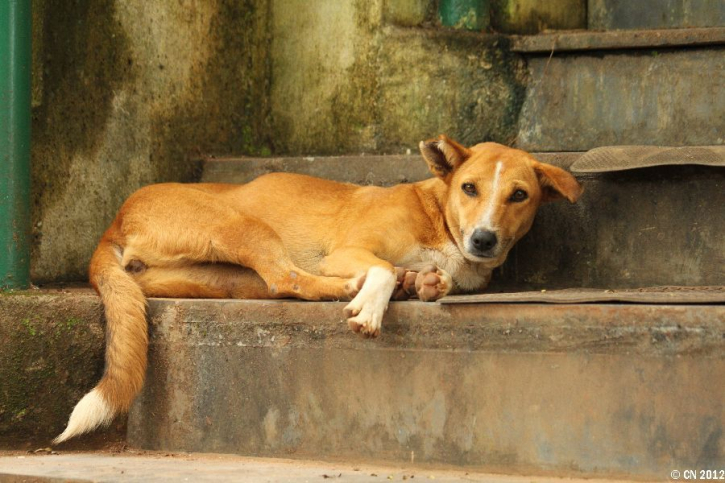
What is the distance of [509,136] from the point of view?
5.75 meters

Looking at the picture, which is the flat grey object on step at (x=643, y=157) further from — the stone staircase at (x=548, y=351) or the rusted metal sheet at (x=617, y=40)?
the rusted metal sheet at (x=617, y=40)

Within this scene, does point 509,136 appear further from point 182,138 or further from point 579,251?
point 182,138

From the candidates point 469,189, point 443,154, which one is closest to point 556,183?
point 469,189

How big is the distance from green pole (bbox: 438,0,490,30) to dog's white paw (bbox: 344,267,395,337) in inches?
93.6

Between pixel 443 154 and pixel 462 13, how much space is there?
1.35 meters

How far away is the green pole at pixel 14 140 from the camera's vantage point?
4.50 m

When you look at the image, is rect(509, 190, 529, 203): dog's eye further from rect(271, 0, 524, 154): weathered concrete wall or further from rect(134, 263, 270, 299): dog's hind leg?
rect(134, 263, 270, 299): dog's hind leg

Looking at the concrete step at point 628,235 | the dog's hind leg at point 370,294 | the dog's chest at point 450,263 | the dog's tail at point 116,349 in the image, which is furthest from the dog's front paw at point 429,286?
the dog's tail at point 116,349

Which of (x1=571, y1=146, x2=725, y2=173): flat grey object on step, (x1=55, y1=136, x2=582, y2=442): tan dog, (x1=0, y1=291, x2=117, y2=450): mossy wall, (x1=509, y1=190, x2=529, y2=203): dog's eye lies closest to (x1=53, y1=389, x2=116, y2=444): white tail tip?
(x1=55, y1=136, x2=582, y2=442): tan dog

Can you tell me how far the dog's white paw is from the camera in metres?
3.81

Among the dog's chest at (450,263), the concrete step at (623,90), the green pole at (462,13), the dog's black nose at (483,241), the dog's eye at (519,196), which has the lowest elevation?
the dog's chest at (450,263)

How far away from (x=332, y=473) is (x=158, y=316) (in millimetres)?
1175

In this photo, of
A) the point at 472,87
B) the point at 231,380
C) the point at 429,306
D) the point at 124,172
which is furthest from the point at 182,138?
the point at 429,306

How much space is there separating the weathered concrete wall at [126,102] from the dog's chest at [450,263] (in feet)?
5.83
